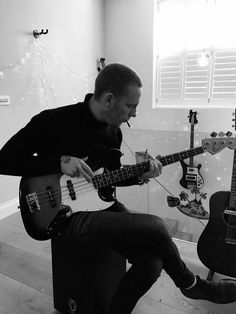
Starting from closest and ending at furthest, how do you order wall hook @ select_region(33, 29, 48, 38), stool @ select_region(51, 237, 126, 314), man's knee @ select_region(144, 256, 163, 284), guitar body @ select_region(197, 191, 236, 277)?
man's knee @ select_region(144, 256, 163, 284)
stool @ select_region(51, 237, 126, 314)
guitar body @ select_region(197, 191, 236, 277)
wall hook @ select_region(33, 29, 48, 38)

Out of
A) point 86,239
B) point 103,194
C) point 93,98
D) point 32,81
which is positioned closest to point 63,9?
point 32,81

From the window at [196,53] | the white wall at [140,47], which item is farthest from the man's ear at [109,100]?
the window at [196,53]

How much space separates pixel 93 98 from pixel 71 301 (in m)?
0.90

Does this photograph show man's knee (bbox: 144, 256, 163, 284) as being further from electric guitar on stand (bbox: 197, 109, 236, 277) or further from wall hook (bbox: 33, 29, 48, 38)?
wall hook (bbox: 33, 29, 48, 38)

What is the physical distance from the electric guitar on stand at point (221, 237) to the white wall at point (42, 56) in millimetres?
1720

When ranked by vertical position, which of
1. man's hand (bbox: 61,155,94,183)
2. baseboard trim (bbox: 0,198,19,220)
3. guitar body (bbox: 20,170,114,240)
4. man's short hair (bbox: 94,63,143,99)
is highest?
man's short hair (bbox: 94,63,143,99)

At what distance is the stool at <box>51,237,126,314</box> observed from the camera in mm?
1104

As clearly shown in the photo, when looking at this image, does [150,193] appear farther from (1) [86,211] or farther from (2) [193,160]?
(1) [86,211]

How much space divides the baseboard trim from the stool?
1294 millimetres

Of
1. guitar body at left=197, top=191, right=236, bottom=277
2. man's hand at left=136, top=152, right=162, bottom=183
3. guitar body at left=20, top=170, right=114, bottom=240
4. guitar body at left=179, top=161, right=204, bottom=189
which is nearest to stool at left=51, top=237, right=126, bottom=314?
guitar body at left=20, top=170, right=114, bottom=240

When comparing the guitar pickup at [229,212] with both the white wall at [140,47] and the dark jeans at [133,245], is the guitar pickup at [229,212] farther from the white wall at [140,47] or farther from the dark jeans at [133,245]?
the white wall at [140,47]

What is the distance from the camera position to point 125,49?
10.4 feet

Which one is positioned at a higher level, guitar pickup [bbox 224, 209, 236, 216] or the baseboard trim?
guitar pickup [bbox 224, 209, 236, 216]

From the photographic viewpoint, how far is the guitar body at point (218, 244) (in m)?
1.41
